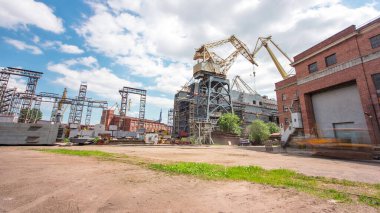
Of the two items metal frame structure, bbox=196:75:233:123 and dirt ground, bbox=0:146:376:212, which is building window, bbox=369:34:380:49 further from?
metal frame structure, bbox=196:75:233:123

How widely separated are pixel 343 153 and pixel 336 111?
31.5 ft

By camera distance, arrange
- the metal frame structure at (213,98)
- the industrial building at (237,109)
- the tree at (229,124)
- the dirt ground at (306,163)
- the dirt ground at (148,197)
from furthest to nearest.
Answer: the industrial building at (237,109)
the metal frame structure at (213,98)
the tree at (229,124)
the dirt ground at (306,163)
the dirt ground at (148,197)

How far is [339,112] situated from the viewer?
67.7 ft

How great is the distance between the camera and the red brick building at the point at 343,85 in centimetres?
1756

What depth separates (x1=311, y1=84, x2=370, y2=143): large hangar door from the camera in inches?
739

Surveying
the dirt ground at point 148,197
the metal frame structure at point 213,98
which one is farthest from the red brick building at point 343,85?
the metal frame structure at point 213,98

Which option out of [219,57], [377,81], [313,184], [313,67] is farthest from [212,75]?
[313,184]

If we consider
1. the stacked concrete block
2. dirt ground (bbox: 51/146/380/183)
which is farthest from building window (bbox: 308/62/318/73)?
the stacked concrete block

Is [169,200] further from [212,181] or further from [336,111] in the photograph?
[336,111]

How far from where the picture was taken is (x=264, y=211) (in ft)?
10.7

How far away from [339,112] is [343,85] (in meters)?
3.11

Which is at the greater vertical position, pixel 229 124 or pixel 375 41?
pixel 375 41

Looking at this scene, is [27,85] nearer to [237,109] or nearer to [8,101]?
[8,101]

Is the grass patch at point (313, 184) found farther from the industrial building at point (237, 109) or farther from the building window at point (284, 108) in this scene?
the industrial building at point (237, 109)
